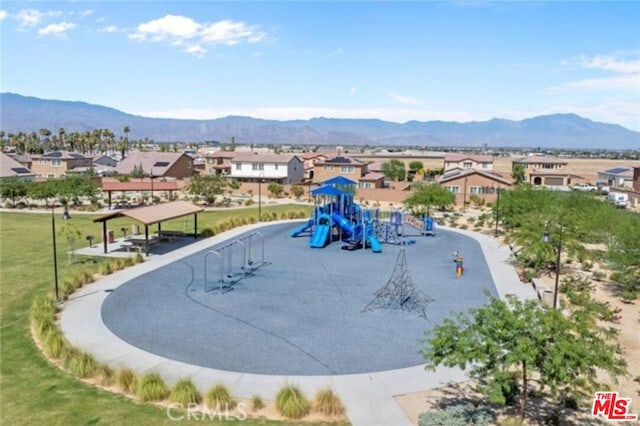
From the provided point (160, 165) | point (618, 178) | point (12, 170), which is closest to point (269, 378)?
point (12, 170)

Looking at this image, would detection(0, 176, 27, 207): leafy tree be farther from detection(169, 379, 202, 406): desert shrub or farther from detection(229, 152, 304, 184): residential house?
detection(169, 379, 202, 406): desert shrub

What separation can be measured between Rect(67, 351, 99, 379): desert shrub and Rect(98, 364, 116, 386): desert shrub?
8.8 inches

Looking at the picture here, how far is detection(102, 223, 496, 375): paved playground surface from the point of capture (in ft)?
53.1

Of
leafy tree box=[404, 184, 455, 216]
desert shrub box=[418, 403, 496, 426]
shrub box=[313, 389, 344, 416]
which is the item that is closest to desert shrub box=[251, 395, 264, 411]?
shrub box=[313, 389, 344, 416]

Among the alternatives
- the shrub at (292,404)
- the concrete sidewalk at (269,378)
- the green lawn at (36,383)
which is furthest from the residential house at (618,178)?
the shrub at (292,404)

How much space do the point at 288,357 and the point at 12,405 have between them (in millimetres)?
7657

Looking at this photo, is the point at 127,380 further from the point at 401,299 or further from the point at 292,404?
the point at 401,299

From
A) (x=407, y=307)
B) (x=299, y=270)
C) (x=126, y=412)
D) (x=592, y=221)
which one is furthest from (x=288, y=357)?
(x=592, y=221)

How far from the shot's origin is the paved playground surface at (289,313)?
16172 millimetres

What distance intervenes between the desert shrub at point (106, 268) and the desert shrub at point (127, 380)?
12899 mm

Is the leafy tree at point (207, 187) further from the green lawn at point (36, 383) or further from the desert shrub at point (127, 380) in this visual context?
the desert shrub at point (127, 380)

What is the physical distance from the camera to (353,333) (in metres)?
18.3

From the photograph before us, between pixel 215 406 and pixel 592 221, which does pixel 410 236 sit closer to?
pixel 592 221

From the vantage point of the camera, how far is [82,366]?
14.6 m
